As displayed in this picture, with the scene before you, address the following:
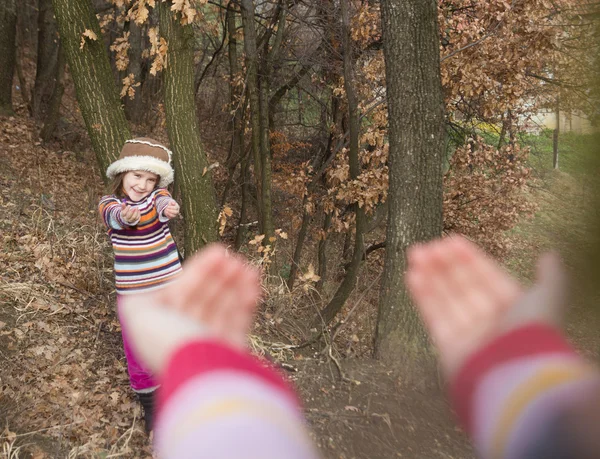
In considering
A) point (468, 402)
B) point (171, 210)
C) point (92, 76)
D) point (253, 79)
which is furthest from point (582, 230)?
point (253, 79)

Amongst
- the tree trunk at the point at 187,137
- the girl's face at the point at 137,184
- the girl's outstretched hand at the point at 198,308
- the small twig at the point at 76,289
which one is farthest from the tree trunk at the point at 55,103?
the girl's outstretched hand at the point at 198,308

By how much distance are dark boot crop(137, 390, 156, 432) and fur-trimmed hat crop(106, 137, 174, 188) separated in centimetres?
144

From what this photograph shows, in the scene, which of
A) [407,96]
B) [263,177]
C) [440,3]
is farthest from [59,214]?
[440,3]

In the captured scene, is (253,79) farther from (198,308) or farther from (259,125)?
(198,308)

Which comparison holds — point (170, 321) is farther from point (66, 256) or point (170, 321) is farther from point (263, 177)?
point (263, 177)

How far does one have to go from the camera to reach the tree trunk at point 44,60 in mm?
9367

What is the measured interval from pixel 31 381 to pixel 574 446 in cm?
350

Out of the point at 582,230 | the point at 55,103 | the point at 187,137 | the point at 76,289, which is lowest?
the point at 76,289

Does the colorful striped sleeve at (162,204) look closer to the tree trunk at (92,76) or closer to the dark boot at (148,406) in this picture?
the dark boot at (148,406)

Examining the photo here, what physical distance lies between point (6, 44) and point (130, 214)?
26.5 feet

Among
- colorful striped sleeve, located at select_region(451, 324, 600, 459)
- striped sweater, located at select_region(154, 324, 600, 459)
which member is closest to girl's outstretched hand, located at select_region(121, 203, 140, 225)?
striped sweater, located at select_region(154, 324, 600, 459)

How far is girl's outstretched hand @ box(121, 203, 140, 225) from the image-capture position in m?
2.69

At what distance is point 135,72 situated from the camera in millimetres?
11180

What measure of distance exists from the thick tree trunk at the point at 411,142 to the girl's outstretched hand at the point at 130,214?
1797 mm
